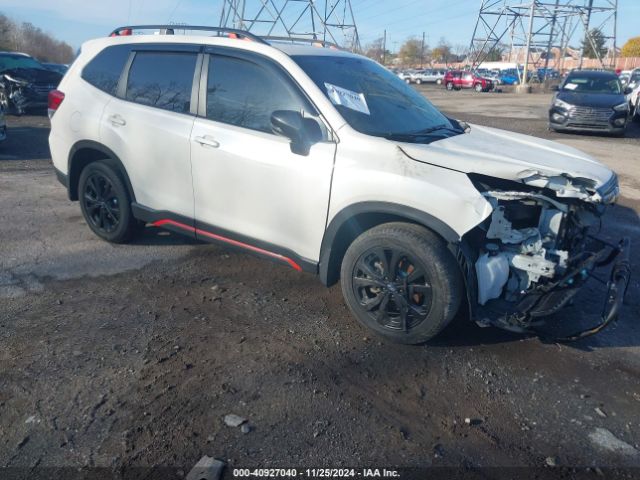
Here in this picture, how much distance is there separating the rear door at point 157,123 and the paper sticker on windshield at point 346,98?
1.16 m

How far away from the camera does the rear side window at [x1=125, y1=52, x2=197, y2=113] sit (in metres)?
4.17

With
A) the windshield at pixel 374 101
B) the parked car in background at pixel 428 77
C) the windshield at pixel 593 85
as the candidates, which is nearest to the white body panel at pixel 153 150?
the windshield at pixel 374 101

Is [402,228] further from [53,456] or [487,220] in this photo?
[53,456]

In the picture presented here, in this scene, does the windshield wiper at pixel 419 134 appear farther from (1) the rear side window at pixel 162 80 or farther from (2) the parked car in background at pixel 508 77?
(2) the parked car in background at pixel 508 77

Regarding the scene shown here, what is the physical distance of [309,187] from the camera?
11.5 feet

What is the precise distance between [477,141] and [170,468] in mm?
2968

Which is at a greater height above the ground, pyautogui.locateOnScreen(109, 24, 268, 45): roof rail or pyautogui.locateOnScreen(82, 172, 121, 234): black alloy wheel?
pyautogui.locateOnScreen(109, 24, 268, 45): roof rail

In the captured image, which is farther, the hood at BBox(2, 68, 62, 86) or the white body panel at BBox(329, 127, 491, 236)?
the hood at BBox(2, 68, 62, 86)

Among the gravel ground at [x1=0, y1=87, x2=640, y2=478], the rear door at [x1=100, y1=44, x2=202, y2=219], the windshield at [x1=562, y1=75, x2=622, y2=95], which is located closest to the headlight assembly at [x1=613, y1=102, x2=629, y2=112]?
the windshield at [x1=562, y1=75, x2=622, y2=95]

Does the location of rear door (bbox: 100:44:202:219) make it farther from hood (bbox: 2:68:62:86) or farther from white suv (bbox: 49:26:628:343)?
hood (bbox: 2:68:62:86)

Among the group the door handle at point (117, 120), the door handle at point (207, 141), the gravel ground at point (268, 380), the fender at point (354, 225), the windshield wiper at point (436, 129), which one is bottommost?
the gravel ground at point (268, 380)

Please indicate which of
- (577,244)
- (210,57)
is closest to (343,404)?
(577,244)

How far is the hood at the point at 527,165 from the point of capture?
3082mm

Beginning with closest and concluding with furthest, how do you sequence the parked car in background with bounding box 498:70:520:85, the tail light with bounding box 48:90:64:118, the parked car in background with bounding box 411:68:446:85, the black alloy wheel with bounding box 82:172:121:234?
the black alloy wheel with bounding box 82:172:121:234 → the tail light with bounding box 48:90:64:118 → the parked car in background with bounding box 498:70:520:85 → the parked car in background with bounding box 411:68:446:85
